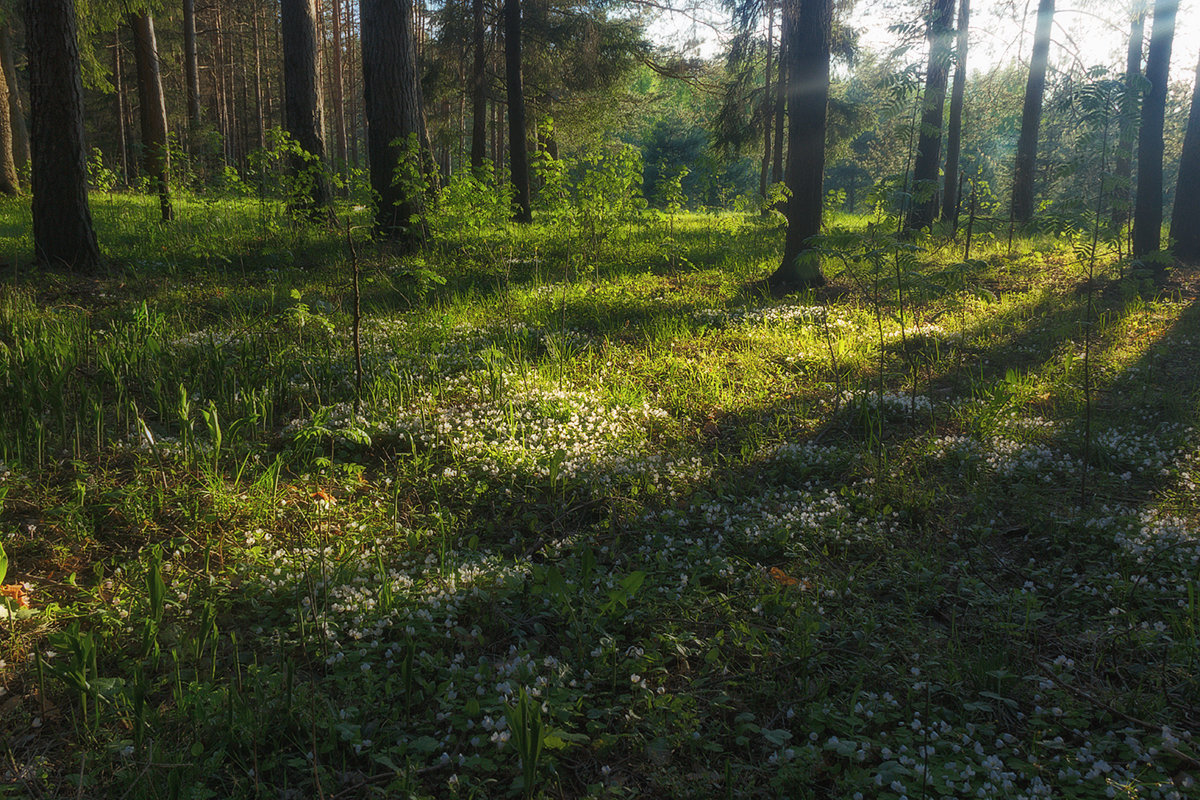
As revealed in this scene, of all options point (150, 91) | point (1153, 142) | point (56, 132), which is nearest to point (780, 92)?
point (1153, 142)

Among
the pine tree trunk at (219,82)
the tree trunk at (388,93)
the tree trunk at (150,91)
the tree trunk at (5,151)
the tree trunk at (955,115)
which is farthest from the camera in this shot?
the pine tree trunk at (219,82)

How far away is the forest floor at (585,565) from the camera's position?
6.43 ft

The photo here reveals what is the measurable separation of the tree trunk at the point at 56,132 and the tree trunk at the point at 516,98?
760cm

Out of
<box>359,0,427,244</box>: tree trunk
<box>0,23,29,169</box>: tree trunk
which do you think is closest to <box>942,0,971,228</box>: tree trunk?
<box>359,0,427,244</box>: tree trunk

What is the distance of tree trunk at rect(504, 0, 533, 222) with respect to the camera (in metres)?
13.5

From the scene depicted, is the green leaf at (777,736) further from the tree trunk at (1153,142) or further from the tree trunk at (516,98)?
the tree trunk at (516,98)

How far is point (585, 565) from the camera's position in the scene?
2.61 m

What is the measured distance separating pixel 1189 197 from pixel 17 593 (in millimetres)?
13678

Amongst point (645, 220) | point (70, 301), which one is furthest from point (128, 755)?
point (645, 220)

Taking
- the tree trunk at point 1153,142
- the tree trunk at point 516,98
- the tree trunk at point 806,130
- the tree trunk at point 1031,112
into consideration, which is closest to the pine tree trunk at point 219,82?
the tree trunk at point 516,98

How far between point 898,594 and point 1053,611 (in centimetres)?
59

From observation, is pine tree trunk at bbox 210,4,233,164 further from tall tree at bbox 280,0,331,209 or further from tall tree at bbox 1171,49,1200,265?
tall tree at bbox 1171,49,1200,265

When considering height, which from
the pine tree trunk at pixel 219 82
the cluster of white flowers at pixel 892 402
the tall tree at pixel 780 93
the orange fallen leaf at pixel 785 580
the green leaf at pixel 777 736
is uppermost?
the pine tree trunk at pixel 219 82

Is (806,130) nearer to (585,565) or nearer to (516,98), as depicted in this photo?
(585,565)
